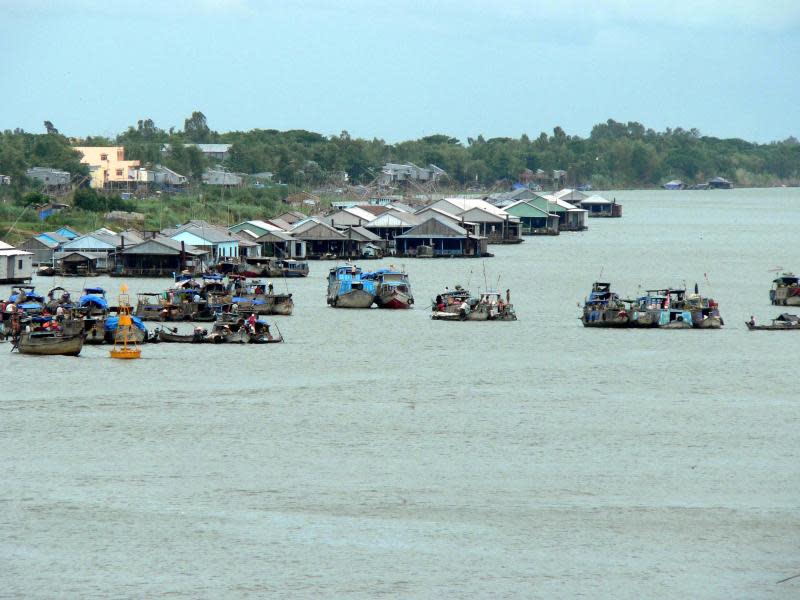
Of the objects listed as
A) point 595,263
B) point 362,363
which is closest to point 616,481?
point 362,363

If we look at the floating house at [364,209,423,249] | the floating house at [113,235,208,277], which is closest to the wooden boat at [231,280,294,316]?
the floating house at [113,235,208,277]

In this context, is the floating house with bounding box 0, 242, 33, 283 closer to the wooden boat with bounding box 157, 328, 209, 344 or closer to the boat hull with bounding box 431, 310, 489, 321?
the boat hull with bounding box 431, 310, 489, 321

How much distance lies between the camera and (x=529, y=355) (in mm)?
33719

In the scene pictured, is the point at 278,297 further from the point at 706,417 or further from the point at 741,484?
the point at 741,484

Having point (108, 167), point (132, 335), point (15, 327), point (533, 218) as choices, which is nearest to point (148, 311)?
point (132, 335)

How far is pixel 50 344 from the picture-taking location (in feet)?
102

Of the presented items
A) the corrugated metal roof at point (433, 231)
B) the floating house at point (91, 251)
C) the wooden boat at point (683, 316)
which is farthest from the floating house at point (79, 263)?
the wooden boat at point (683, 316)

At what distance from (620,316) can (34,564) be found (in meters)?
23.6

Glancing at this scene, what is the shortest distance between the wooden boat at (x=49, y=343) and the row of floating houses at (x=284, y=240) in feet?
58.2

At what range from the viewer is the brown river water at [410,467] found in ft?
56.6

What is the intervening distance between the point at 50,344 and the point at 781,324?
18.1 meters

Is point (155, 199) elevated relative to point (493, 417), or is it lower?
elevated

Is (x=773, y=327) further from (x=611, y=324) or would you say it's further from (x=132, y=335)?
(x=132, y=335)

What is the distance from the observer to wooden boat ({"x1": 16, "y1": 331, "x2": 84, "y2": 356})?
102ft
